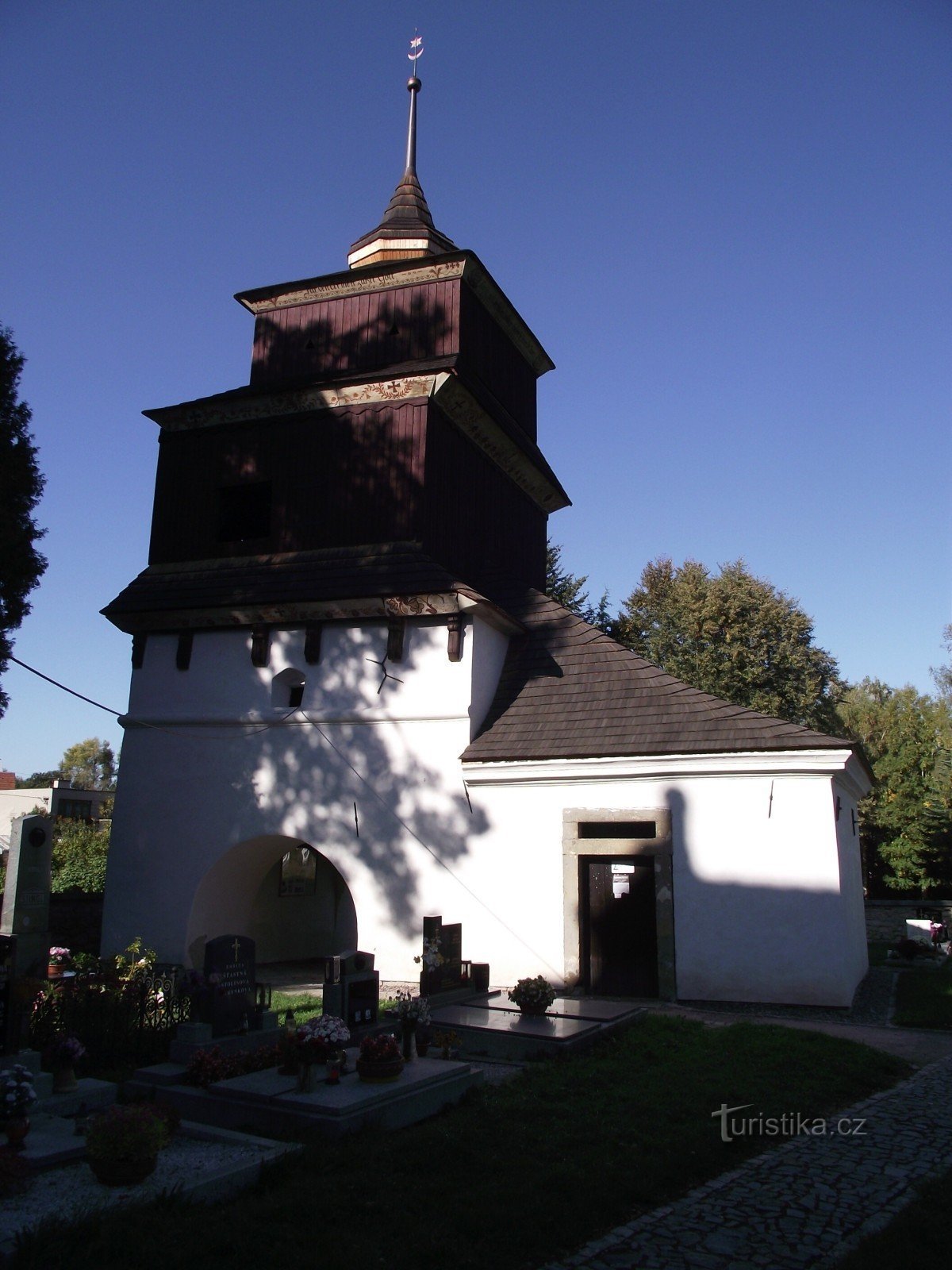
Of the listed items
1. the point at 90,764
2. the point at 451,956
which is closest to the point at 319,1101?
the point at 451,956

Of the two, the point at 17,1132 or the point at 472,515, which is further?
the point at 472,515

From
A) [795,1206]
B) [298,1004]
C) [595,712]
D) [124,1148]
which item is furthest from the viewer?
[595,712]

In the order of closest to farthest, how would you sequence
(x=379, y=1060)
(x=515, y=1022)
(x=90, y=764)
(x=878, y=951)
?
(x=379, y=1060), (x=515, y=1022), (x=878, y=951), (x=90, y=764)

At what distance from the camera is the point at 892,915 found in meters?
28.5

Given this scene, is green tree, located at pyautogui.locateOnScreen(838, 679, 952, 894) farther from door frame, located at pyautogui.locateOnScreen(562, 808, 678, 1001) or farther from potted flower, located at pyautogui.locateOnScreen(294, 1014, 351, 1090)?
potted flower, located at pyautogui.locateOnScreen(294, 1014, 351, 1090)

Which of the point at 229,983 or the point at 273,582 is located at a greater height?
the point at 273,582

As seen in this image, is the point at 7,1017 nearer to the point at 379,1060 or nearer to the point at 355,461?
the point at 379,1060

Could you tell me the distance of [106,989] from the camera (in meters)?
11.1

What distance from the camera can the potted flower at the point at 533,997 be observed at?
10758 mm

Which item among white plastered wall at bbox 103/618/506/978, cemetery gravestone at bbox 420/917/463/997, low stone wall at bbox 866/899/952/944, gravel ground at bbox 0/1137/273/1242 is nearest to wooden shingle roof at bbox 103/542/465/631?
white plastered wall at bbox 103/618/506/978

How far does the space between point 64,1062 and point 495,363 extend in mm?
15391

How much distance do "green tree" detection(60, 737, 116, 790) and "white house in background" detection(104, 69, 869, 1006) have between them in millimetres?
85440

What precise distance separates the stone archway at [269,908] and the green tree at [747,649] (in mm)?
18386

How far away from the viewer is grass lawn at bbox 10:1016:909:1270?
496cm
